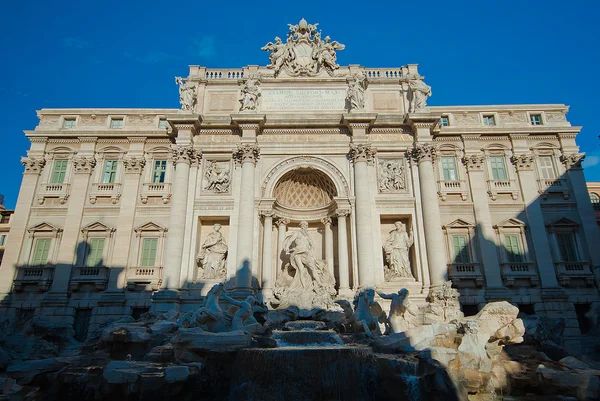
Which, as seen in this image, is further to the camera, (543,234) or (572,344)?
(543,234)

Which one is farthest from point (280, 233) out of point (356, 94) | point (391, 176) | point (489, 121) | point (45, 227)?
point (489, 121)

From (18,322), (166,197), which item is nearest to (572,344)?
(166,197)

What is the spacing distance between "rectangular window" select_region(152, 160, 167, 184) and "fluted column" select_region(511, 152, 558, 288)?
19.4m

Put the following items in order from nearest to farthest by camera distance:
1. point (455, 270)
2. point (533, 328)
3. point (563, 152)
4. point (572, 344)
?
point (533, 328), point (572, 344), point (455, 270), point (563, 152)

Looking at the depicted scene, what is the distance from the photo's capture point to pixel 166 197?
2031 cm

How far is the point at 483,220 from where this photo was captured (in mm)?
19891

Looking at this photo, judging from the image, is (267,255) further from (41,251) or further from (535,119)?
(535,119)

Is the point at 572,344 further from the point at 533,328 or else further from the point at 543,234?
the point at 533,328

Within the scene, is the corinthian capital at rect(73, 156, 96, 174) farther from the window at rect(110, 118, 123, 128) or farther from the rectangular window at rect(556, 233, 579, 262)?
the rectangular window at rect(556, 233, 579, 262)

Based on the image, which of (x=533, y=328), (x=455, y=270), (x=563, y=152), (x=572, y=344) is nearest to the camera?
(x=533, y=328)

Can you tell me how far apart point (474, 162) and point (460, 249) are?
496cm

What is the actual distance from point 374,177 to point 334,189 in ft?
7.04

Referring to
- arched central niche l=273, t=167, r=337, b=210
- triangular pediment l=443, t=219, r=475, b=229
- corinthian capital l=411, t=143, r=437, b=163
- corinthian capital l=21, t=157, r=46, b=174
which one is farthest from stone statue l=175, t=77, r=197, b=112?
triangular pediment l=443, t=219, r=475, b=229

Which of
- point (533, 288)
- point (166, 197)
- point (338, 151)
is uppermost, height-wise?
point (338, 151)
